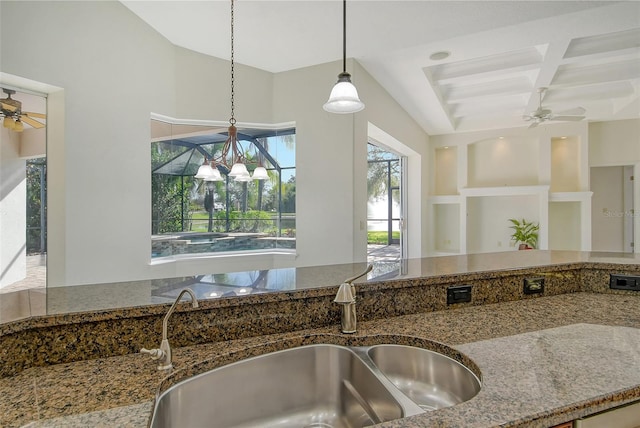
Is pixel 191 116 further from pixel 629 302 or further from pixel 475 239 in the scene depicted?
pixel 475 239

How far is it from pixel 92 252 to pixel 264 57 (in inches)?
101

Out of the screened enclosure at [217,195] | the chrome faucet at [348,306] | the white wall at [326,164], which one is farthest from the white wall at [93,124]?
the chrome faucet at [348,306]

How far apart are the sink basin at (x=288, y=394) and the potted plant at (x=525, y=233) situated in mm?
6780

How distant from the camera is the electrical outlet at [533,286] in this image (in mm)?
1628

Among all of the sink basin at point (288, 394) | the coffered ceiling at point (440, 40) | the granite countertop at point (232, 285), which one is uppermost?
the coffered ceiling at point (440, 40)

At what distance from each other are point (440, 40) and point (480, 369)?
10.8 ft

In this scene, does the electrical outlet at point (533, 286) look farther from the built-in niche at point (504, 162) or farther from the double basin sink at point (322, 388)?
the built-in niche at point (504, 162)

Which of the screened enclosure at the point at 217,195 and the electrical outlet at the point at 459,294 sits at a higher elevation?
the screened enclosure at the point at 217,195

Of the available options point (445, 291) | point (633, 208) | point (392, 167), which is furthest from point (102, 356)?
point (633, 208)

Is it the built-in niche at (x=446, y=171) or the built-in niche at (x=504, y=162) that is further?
the built-in niche at (x=446, y=171)

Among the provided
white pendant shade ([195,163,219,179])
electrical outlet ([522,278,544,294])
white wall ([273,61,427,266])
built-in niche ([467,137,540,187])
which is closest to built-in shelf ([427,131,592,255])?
built-in niche ([467,137,540,187])

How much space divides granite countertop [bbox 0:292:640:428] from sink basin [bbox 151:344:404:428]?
4 cm

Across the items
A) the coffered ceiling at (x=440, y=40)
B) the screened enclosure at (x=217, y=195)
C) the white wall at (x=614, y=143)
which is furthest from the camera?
the white wall at (x=614, y=143)

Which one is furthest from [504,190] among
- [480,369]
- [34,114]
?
[34,114]
